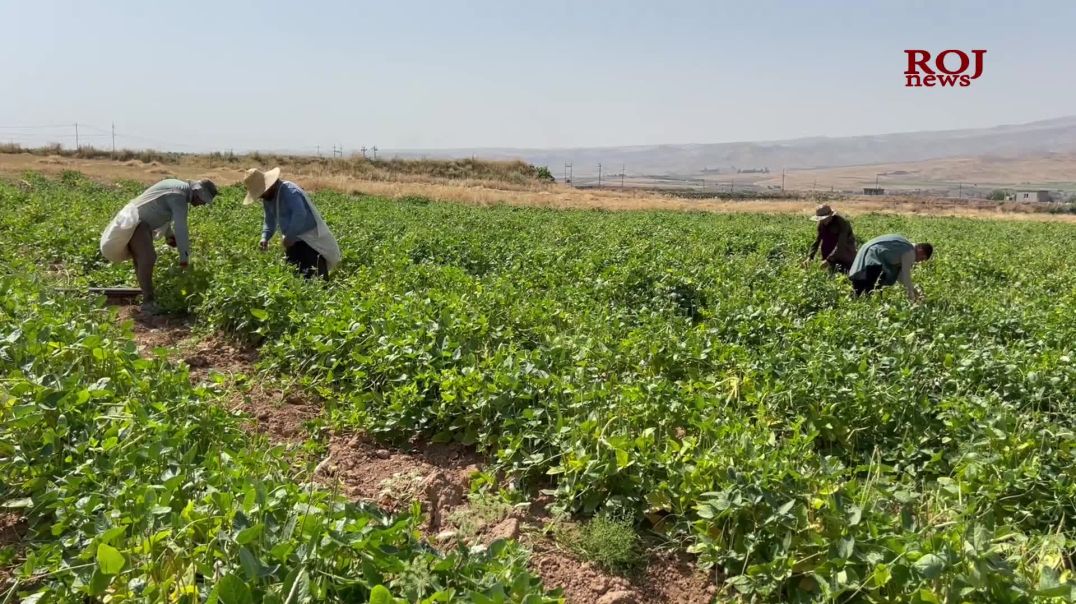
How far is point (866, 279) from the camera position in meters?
7.56

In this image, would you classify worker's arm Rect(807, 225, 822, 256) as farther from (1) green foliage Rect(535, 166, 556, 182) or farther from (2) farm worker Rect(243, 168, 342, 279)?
(1) green foliage Rect(535, 166, 556, 182)

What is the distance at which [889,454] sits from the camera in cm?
382

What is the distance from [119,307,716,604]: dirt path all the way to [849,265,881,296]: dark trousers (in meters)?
5.33

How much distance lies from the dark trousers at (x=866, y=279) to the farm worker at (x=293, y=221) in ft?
18.2

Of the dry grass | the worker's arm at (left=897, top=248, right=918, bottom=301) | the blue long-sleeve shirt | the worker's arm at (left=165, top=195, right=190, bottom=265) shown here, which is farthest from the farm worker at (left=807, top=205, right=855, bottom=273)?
the dry grass

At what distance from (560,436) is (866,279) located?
5.39 metres

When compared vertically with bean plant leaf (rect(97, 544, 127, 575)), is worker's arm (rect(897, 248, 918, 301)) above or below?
above

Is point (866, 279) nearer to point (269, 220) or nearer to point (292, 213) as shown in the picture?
point (292, 213)

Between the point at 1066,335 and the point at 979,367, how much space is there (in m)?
1.52

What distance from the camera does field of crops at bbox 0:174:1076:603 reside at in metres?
2.14

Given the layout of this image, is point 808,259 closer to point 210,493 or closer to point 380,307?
point 380,307

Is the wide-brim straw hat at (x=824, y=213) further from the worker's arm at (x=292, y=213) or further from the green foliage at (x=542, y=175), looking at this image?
the green foliage at (x=542, y=175)

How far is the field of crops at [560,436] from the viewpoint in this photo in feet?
7.02

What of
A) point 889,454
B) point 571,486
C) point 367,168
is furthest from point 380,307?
point 367,168
